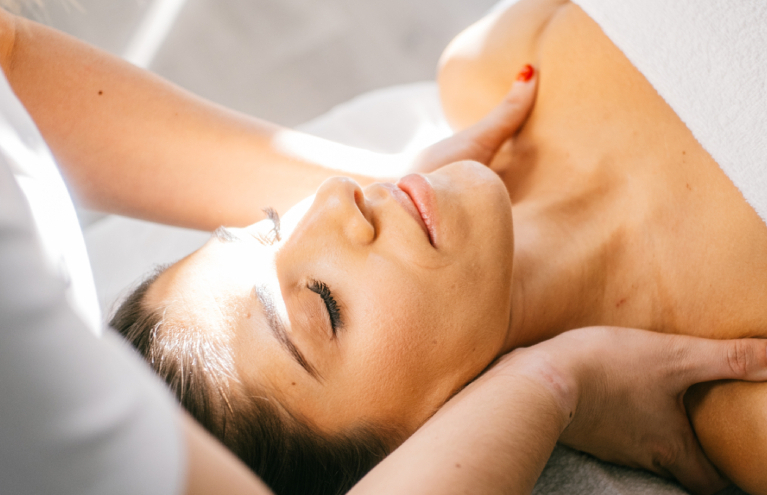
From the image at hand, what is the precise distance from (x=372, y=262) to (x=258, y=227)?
229 millimetres

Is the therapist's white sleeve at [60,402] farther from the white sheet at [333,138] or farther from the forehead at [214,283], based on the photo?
the white sheet at [333,138]

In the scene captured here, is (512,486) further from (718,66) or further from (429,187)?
(718,66)

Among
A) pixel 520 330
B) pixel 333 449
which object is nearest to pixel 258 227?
pixel 333 449

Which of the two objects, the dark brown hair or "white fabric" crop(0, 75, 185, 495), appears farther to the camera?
the dark brown hair

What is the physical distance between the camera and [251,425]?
69 centimetres

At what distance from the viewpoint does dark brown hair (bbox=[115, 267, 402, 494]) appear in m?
0.68

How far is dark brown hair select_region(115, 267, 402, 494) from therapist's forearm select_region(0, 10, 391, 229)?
422 millimetres

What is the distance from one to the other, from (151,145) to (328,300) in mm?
639

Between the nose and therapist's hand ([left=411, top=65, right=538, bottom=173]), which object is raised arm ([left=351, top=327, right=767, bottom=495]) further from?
therapist's hand ([left=411, top=65, right=538, bottom=173])

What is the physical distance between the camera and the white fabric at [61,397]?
305 millimetres

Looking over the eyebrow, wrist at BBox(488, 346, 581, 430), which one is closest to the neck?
wrist at BBox(488, 346, 581, 430)

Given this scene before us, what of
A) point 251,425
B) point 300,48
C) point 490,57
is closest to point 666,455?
point 251,425

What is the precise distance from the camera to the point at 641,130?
33.4 inches

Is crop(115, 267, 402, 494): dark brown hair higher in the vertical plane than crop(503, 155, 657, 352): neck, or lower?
lower
